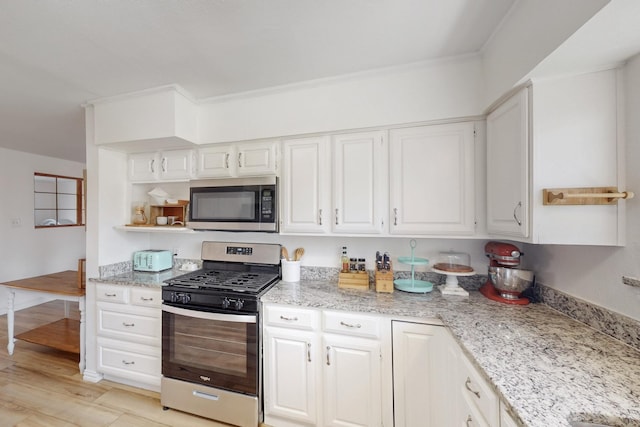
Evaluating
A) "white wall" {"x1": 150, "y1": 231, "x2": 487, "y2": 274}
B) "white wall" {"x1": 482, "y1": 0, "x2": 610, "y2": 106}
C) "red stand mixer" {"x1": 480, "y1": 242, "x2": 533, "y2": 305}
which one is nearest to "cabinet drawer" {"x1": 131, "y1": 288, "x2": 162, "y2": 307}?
"white wall" {"x1": 150, "y1": 231, "x2": 487, "y2": 274}

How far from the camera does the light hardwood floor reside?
180 centimetres

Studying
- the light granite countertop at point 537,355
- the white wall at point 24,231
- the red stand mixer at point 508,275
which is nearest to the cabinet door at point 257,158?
the light granite countertop at point 537,355

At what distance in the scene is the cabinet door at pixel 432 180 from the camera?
169 centimetres

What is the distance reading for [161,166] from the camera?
2365 mm

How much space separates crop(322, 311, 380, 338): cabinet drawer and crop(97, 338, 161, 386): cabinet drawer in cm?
148

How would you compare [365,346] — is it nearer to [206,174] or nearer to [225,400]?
[225,400]

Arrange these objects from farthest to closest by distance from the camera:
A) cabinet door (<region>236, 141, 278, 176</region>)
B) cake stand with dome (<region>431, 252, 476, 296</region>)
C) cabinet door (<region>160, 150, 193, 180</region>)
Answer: cabinet door (<region>160, 150, 193, 180</region>), cabinet door (<region>236, 141, 278, 176</region>), cake stand with dome (<region>431, 252, 476, 296</region>)

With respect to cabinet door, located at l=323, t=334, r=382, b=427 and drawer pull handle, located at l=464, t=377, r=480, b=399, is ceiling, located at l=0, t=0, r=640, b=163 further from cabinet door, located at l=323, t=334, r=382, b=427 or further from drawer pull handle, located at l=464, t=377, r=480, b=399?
cabinet door, located at l=323, t=334, r=382, b=427

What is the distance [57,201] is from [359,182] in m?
5.64

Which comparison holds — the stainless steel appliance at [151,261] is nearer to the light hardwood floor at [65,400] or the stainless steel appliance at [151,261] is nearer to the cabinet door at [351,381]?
the light hardwood floor at [65,400]

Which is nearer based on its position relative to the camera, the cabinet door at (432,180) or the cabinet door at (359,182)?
the cabinet door at (432,180)

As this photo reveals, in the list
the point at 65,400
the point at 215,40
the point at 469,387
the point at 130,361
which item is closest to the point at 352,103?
the point at 215,40

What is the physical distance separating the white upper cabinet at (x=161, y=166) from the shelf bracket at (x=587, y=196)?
252cm

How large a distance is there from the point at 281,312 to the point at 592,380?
1446 millimetres
